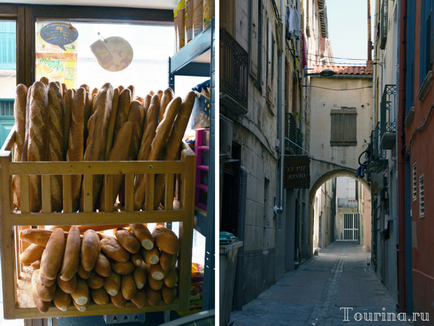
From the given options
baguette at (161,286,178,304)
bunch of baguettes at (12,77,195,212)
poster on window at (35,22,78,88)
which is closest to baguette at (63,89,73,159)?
bunch of baguettes at (12,77,195,212)

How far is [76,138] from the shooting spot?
146 centimetres

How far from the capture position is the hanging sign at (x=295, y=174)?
3.31 ft

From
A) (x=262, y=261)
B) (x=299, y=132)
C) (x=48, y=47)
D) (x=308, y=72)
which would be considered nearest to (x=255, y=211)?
(x=262, y=261)

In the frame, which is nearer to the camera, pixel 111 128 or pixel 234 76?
pixel 234 76

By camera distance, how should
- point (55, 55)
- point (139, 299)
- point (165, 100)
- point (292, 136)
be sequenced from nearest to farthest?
point (292, 136), point (139, 299), point (165, 100), point (55, 55)

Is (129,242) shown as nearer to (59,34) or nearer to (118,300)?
(118,300)

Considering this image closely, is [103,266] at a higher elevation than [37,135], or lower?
lower

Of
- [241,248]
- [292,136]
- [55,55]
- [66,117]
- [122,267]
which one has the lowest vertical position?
[122,267]

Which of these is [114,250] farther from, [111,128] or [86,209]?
[111,128]

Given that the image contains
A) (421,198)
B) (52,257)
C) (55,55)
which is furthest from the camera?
(55,55)

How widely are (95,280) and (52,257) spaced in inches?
6.1

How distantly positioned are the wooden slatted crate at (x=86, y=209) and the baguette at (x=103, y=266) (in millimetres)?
112

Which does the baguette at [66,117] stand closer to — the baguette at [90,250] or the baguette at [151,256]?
the baguette at [90,250]

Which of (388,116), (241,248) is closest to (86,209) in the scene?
(241,248)
